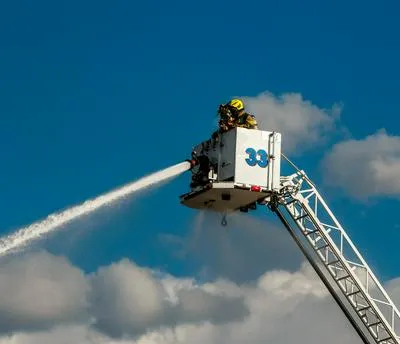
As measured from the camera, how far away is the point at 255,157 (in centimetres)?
8000

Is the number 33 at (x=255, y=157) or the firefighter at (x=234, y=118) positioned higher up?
the firefighter at (x=234, y=118)

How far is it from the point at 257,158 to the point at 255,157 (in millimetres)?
111

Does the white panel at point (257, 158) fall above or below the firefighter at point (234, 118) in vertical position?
below

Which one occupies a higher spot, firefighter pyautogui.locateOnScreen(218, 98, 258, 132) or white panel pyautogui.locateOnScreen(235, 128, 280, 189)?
firefighter pyautogui.locateOnScreen(218, 98, 258, 132)

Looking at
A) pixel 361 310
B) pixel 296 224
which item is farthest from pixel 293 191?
pixel 361 310

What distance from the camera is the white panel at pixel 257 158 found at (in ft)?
261

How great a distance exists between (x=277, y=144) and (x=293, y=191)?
265 centimetres

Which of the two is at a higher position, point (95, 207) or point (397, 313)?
point (95, 207)

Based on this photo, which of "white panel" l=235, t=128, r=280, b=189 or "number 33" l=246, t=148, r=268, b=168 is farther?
"number 33" l=246, t=148, r=268, b=168

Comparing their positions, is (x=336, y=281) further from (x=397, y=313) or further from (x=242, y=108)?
(x=242, y=108)

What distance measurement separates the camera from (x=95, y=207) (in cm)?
8019

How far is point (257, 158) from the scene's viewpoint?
80000mm

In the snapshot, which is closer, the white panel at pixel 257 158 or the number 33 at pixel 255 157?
the white panel at pixel 257 158

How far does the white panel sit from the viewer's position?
79.7 meters
